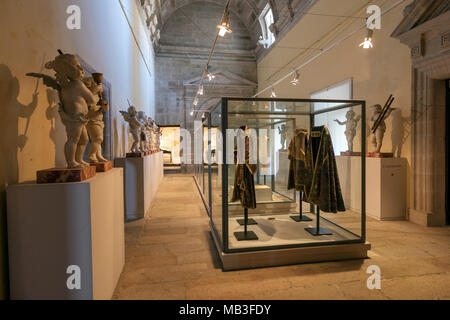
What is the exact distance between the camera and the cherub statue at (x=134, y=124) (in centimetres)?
576

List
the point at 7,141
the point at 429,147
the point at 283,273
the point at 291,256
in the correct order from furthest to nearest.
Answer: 1. the point at 429,147
2. the point at 291,256
3. the point at 283,273
4. the point at 7,141

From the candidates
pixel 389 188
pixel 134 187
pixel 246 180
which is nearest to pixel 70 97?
pixel 246 180

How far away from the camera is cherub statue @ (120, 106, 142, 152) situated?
5.76 m

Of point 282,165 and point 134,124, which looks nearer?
point 282,165

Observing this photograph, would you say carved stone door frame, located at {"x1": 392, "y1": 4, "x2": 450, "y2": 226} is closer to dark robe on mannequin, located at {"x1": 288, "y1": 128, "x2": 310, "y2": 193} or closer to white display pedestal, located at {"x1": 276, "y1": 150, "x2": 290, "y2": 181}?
white display pedestal, located at {"x1": 276, "y1": 150, "x2": 290, "y2": 181}

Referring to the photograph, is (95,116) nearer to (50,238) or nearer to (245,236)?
(50,238)

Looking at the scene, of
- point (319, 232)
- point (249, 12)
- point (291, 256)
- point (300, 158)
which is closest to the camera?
point (291, 256)

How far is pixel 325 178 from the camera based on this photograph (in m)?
3.40

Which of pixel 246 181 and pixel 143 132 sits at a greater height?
pixel 143 132

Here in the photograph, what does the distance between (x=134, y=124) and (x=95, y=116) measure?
3.28 meters

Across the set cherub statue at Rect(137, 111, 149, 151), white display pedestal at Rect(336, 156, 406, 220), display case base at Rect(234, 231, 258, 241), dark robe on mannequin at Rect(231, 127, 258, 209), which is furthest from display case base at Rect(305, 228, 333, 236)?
cherub statue at Rect(137, 111, 149, 151)

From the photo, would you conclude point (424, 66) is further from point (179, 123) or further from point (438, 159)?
point (179, 123)

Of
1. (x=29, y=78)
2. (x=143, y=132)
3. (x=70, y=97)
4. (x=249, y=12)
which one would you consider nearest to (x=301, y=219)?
(x=70, y=97)

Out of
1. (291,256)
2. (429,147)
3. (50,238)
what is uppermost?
(429,147)
